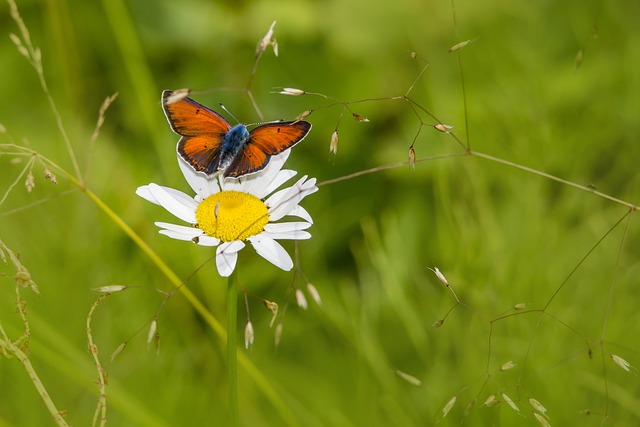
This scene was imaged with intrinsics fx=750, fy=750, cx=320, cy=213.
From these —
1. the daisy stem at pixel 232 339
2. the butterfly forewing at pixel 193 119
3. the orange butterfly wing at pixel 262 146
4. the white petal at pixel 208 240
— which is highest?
the butterfly forewing at pixel 193 119

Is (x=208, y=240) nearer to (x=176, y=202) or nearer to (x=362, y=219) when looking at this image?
(x=176, y=202)

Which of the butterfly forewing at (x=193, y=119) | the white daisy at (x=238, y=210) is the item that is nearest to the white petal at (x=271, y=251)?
the white daisy at (x=238, y=210)

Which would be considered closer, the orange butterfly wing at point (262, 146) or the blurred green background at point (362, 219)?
the orange butterfly wing at point (262, 146)

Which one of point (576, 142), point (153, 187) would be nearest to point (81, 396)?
point (153, 187)

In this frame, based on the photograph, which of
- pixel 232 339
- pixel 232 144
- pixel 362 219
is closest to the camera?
pixel 232 339

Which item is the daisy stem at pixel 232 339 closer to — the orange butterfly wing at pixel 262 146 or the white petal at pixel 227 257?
the white petal at pixel 227 257

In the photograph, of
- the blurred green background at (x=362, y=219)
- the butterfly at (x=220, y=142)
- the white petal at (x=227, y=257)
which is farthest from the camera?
the blurred green background at (x=362, y=219)

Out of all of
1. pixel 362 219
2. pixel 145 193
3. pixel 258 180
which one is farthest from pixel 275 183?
pixel 362 219
